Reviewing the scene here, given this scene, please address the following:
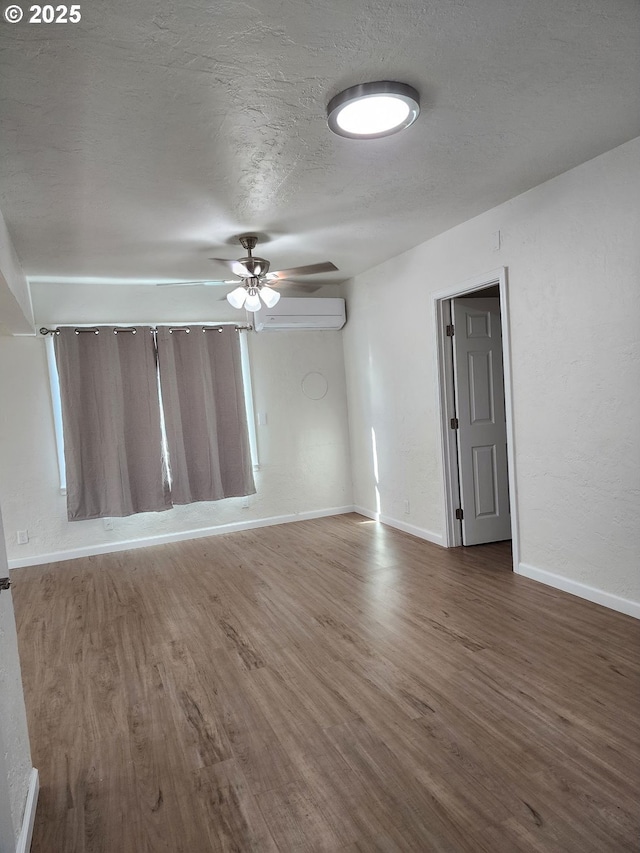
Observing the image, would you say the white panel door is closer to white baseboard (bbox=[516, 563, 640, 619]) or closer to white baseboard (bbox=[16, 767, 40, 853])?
white baseboard (bbox=[516, 563, 640, 619])

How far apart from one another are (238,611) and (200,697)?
3.42 ft

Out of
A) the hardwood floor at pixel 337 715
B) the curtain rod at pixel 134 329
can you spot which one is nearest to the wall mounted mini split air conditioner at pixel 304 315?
the curtain rod at pixel 134 329

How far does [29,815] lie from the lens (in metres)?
1.81

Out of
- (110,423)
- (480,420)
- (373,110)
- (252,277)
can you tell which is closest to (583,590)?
(480,420)

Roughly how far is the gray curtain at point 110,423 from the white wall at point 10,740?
3.30m

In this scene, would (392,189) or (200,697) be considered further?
(392,189)

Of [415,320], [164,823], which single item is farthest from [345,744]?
[415,320]

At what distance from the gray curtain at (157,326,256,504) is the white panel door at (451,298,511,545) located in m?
2.30

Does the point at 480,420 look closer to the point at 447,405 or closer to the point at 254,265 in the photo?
the point at 447,405

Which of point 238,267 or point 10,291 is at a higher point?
point 238,267

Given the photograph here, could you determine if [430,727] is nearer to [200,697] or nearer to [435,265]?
[200,697]

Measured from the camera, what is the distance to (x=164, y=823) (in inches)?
71.7

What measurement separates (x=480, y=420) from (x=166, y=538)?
3.28 metres

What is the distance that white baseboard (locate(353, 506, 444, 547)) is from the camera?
15.7ft
